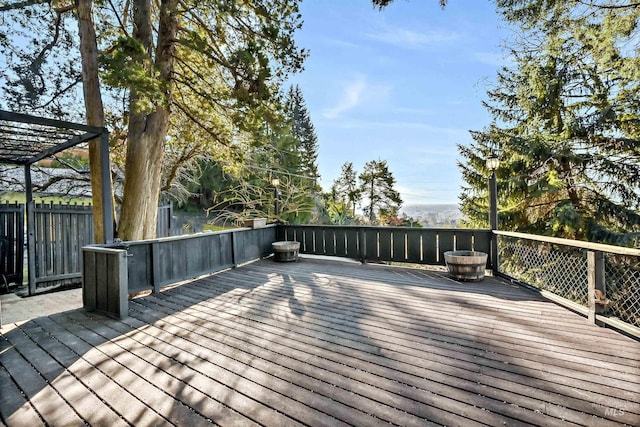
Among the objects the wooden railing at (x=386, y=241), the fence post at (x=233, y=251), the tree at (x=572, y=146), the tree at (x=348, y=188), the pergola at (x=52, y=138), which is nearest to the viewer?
the pergola at (x=52, y=138)

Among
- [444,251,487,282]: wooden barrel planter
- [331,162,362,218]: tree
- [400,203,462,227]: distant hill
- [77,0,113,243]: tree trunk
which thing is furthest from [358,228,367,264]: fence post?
[331,162,362,218]: tree

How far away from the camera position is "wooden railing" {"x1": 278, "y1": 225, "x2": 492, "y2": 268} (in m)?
5.65

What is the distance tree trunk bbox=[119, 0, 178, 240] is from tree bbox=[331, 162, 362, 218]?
18.6 meters

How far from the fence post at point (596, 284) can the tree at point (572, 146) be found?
522 centimetres

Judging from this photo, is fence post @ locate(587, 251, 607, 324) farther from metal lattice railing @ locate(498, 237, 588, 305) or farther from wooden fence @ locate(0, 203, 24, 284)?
wooden fence @ locate(0, 203, 24, 284)

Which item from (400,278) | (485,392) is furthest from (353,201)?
(485,392)

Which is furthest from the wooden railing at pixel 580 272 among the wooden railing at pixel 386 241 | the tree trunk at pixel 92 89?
the tree trunk at pixel 92 89

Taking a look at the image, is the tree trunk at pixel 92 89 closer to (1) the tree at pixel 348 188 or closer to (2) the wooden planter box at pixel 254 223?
(2) the wooden planter box at pixel 254 223

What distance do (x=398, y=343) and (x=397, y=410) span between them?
0.97m

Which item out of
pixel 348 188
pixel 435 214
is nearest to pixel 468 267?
pixel 435 214

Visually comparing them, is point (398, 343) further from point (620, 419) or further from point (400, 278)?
point (400, 278)

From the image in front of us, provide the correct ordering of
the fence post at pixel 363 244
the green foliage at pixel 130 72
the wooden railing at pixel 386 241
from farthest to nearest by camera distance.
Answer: the fence post at pixel 363 244, the wooden railing at pixel 386 241, the green foliage at pixel 130 72

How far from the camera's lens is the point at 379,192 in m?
23.5

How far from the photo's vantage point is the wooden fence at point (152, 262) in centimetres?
346
